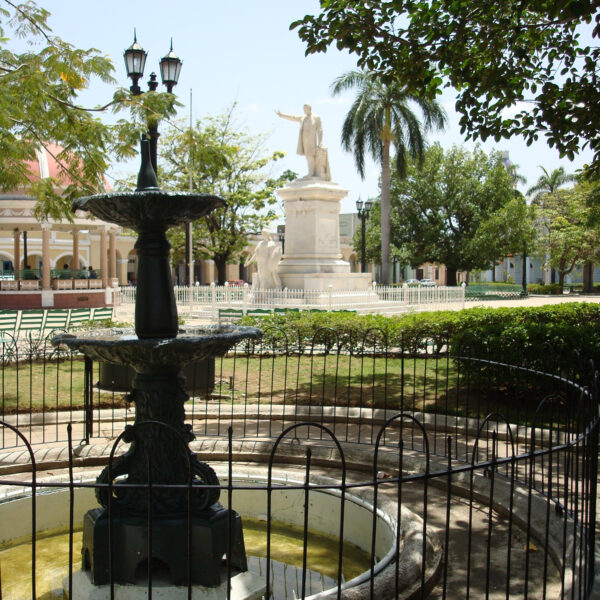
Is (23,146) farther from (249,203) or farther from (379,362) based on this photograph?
(249,203)

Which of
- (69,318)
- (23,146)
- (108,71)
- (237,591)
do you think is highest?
(108,71)

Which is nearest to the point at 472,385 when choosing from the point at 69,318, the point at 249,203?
the point at 69,318

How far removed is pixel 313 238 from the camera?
25.5 metres

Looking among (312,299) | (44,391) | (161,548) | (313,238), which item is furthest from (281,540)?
(313,238)

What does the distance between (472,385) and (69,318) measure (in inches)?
402

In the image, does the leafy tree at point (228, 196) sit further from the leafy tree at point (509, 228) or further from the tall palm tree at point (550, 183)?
the tall palm tree at point (550, 183)

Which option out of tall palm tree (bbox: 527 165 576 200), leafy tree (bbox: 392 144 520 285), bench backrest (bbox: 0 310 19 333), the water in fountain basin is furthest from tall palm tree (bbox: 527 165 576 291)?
the water in fountain basin

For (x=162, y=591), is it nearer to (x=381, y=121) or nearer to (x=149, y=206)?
(x=149, y=206)

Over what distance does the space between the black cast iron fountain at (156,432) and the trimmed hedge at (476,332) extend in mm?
3522

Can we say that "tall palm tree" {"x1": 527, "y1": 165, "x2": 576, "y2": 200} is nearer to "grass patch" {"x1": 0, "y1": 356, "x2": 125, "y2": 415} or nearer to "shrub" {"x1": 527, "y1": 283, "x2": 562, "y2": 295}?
"shrub" {"x1": 527, "y1": 283, "x2": 562, "y2": 295}

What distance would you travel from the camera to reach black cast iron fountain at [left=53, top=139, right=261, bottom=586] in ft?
13.4

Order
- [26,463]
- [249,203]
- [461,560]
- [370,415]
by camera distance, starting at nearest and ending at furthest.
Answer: [461,560], [26,463], [370,415], [249,203]

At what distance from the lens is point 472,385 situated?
10.2 metres

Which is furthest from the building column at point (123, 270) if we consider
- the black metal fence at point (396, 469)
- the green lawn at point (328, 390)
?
the black metal fence at point (396, 469)
